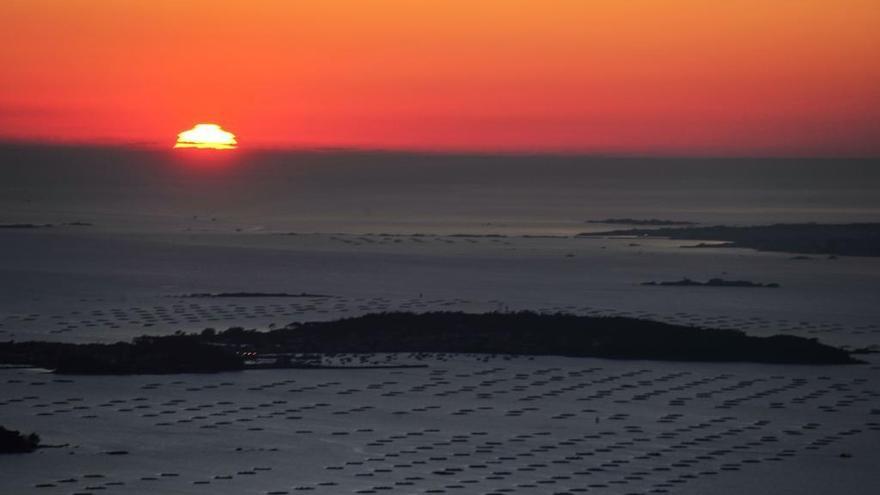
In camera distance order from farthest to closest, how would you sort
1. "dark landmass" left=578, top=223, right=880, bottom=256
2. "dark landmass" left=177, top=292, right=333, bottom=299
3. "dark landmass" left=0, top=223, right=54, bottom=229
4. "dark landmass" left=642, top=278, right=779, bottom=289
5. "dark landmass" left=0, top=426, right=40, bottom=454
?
"dark landmass" left=0, top=223, right=54, bottom=229
"dark landmass" left=578, top=223, right=880, bottom=256
"dark landmass" left=642, top=278, right=779, bottom=289
"dark landmass" left=177, top=292, right=333, bottom=299
"dark landmass" left=0, top=426, right=40, bottom=454

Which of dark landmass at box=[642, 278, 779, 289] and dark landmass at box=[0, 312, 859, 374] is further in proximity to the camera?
dark landmass at box=[642, 278, 779, 289]

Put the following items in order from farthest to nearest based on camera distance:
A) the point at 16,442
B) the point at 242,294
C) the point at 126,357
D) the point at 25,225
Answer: the point at 25,225 < the point at 242,294 < the point at 126,357 < the point at 16,442

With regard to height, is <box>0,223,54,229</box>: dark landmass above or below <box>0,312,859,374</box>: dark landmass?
below

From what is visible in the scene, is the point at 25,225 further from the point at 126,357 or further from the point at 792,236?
the point at 126,357

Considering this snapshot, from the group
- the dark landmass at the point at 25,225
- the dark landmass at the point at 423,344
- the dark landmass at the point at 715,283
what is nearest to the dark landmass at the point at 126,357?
→ the dark landmass at the point at 423,344

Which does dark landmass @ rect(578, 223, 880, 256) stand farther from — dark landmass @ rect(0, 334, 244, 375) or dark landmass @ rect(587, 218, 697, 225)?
dark landmass @ rect(0, 334, 244, 375)

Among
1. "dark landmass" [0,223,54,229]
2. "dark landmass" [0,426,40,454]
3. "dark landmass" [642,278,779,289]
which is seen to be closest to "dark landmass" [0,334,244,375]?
"dark landmass" [0,426,40,454]

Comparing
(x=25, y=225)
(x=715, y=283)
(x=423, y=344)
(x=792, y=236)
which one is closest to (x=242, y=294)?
(x=423, y=344)
